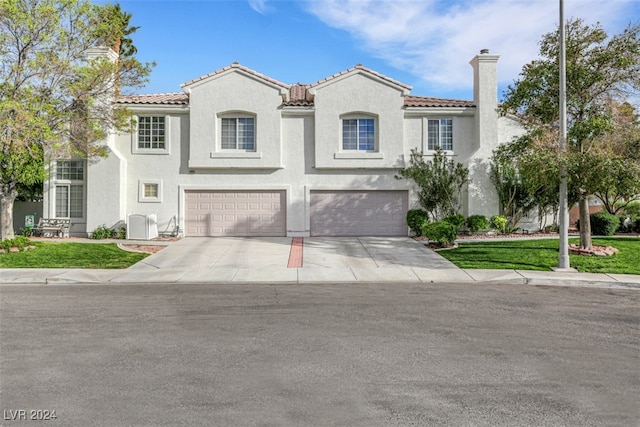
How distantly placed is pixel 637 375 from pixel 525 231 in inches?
658

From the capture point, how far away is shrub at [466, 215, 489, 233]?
19.5 metres

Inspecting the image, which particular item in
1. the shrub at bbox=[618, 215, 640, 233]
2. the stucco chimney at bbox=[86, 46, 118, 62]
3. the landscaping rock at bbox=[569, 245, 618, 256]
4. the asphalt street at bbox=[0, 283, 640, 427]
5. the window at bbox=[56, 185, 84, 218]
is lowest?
the asphalt street at bbox=[0, 283, 640, 427]

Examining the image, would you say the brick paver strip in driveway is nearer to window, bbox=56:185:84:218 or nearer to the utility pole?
the utility pole

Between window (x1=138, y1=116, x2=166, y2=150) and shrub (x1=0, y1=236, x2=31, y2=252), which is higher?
window (x1=138, y1=116, x2=166, y2=150)

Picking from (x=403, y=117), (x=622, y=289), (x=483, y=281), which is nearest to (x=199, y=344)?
(x=483, y=281)

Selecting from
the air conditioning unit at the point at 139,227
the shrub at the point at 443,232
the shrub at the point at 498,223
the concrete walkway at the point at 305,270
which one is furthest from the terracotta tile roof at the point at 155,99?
the shrub at the point at 498,223

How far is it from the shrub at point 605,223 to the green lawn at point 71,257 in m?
18.8

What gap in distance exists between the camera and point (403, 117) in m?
20.8

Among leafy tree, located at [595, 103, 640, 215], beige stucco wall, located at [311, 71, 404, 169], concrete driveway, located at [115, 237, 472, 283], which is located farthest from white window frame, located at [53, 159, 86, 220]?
leafy tree, located at [595, 103, 640, 215]

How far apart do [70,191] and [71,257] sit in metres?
7.32

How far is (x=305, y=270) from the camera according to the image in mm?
13133

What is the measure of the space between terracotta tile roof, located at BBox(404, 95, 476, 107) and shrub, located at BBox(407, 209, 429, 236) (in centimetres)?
507

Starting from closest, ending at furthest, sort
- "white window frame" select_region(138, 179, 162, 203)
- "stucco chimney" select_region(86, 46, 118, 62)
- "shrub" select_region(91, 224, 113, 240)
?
"stucco chimney" select_region(86, 46, 118, 62) < "shrub" select_region(91, 224, 113, 240) < "white window frame" select_region(138, 179, 162, 203)

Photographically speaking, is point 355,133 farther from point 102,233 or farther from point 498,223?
point 102,233
